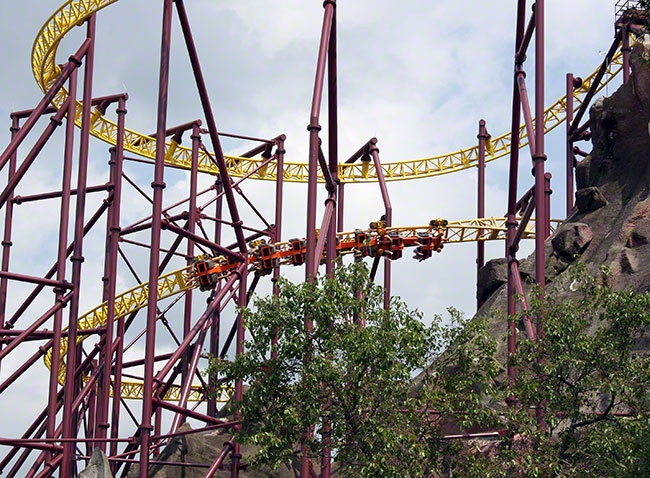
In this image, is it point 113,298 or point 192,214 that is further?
point 192,214

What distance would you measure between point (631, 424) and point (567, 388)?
1.48 meters

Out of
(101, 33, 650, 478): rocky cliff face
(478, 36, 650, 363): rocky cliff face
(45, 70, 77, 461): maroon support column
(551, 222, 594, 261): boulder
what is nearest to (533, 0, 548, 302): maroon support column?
(101, 33, 650, 478): rocky cliff face

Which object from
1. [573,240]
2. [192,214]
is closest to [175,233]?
[192,214]

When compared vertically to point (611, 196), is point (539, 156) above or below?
below

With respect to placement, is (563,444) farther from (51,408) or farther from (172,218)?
(172,218)

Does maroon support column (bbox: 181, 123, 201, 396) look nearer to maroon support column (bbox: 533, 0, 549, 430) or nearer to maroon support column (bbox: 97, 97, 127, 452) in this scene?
maroon support column (bbox: 97, 97, 127, 452)

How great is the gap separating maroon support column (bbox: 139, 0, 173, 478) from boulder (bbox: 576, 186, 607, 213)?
1060 centimetres

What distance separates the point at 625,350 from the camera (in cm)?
1563

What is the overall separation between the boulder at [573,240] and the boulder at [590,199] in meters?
0.77

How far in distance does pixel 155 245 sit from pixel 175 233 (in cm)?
555

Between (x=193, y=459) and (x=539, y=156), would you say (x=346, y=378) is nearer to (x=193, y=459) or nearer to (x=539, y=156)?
(x=539, y=156)

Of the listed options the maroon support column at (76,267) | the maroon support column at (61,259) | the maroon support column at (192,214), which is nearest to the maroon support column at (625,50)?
the maroon support column at (192,214)

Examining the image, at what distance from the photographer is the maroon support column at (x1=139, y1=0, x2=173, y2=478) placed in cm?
2056

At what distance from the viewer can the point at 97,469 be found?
66.6ft
